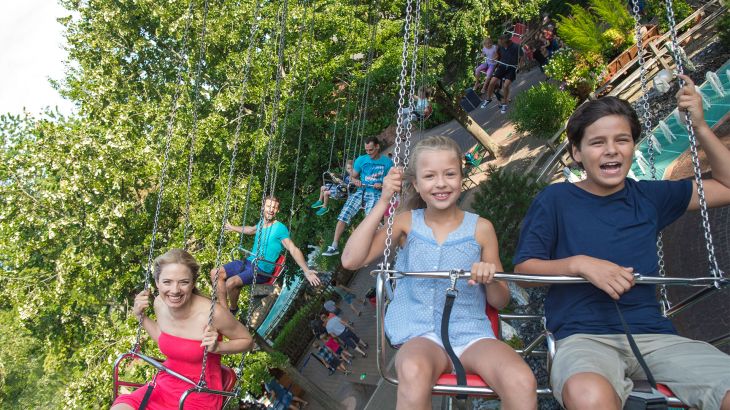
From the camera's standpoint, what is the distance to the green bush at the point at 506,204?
857cm

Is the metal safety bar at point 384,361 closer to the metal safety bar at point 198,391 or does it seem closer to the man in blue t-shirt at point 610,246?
the man in blue t-shirt at point 610,246

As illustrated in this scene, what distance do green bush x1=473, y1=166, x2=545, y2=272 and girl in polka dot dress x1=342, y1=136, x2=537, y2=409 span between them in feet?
17.0

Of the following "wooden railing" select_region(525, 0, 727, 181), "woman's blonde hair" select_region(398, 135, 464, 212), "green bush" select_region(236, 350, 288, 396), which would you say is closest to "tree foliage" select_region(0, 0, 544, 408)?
"green bush" select_region(236, 350, 288, 396)

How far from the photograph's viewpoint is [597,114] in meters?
2.96

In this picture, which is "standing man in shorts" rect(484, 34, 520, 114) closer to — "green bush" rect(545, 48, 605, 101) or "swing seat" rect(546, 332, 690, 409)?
"green bush" rect(545, 48, 605, 101)

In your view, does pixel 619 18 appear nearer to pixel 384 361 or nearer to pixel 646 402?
pixel 384 361

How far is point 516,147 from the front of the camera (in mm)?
16891

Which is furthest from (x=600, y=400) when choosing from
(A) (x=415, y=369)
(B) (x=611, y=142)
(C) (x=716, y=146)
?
(C) (x=716, y=146)

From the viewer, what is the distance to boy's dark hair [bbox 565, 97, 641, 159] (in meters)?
2.95

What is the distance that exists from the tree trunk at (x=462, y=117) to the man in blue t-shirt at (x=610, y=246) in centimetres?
1181

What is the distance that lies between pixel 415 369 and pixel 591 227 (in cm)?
100

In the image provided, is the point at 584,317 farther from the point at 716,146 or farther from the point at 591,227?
the point at 716,146

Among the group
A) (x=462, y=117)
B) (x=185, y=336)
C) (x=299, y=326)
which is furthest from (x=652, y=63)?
(x=185, y=336)

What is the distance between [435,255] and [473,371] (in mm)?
604
